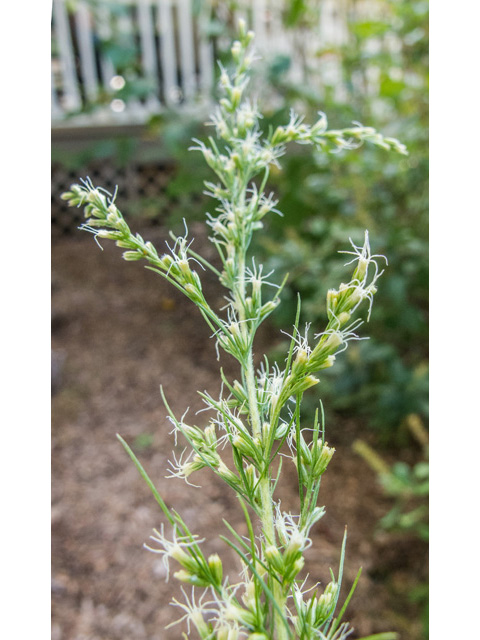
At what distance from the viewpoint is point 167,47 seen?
11.7 feet

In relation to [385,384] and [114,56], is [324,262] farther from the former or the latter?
[114,56]

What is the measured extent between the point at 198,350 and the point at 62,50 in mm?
Result: 2093

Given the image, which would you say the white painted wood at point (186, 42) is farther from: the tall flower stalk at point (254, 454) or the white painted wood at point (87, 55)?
the tall flower stalk at point (254, 454)

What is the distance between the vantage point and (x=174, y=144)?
209 cm

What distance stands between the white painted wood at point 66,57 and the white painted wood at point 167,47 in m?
0.56

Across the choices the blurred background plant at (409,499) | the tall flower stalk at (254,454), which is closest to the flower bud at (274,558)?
the tall flower stalk at (254,454)

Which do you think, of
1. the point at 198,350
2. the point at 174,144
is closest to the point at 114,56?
the point at 174,144

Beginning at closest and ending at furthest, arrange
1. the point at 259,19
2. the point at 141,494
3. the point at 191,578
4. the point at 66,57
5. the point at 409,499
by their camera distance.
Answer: the point at 191,578 → the point at 409,499 → the point at 141,494 → the point at 259,19 → the point at 66,57

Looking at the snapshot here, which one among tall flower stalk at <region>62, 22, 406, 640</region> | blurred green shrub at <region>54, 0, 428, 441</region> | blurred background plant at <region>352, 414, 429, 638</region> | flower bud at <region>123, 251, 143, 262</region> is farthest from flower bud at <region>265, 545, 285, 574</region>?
blurred green shrub at <region>54, 0, 428, 441</region>

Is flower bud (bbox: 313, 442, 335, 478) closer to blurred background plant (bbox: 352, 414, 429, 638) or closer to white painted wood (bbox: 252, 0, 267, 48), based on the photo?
blurred background plant (bbox: 352, 414, 429, 638)

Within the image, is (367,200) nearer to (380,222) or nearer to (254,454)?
(380,222)

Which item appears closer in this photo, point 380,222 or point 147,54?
point 380,222

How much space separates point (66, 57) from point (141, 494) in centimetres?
273

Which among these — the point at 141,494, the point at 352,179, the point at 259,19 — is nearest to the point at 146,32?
the point at 259,19
